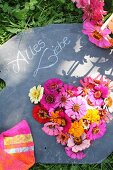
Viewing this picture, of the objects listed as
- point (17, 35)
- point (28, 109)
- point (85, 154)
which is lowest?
point (85, 154)

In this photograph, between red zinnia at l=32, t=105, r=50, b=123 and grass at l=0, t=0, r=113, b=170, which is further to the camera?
grass at l=0, t=0, r=113, b=170

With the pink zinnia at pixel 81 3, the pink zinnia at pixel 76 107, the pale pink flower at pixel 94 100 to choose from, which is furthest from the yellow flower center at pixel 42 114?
the pink zinnia at pixel 81 3

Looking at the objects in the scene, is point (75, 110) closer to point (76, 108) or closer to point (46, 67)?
point (76, 108)

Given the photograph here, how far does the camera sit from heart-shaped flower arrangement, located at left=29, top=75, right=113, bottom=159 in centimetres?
258

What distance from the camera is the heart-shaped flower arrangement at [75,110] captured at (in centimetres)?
258

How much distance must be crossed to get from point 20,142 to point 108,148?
448mm

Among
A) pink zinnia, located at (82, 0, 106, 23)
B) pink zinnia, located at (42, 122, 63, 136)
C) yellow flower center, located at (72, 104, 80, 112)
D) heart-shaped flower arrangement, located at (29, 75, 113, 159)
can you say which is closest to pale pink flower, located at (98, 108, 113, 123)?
heart-shaped flower arrangement, located at (29, 75, 113, 159)

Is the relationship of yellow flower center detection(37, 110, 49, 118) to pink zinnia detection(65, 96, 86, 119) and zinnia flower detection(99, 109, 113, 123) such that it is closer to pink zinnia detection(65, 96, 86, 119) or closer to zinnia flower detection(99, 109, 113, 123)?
pink zinnia detection(65, 96, 86, 119)

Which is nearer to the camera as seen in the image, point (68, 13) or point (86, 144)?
point (86, 144)

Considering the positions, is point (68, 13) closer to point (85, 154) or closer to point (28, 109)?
point (28, 109)

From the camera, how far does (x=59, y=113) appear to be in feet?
8.52

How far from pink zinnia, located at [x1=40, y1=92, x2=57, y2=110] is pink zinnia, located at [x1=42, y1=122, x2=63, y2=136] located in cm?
9

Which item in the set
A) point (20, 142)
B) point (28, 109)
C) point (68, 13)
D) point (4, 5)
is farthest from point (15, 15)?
point (20, 142)

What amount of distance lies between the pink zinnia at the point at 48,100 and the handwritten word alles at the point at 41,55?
174 mm
